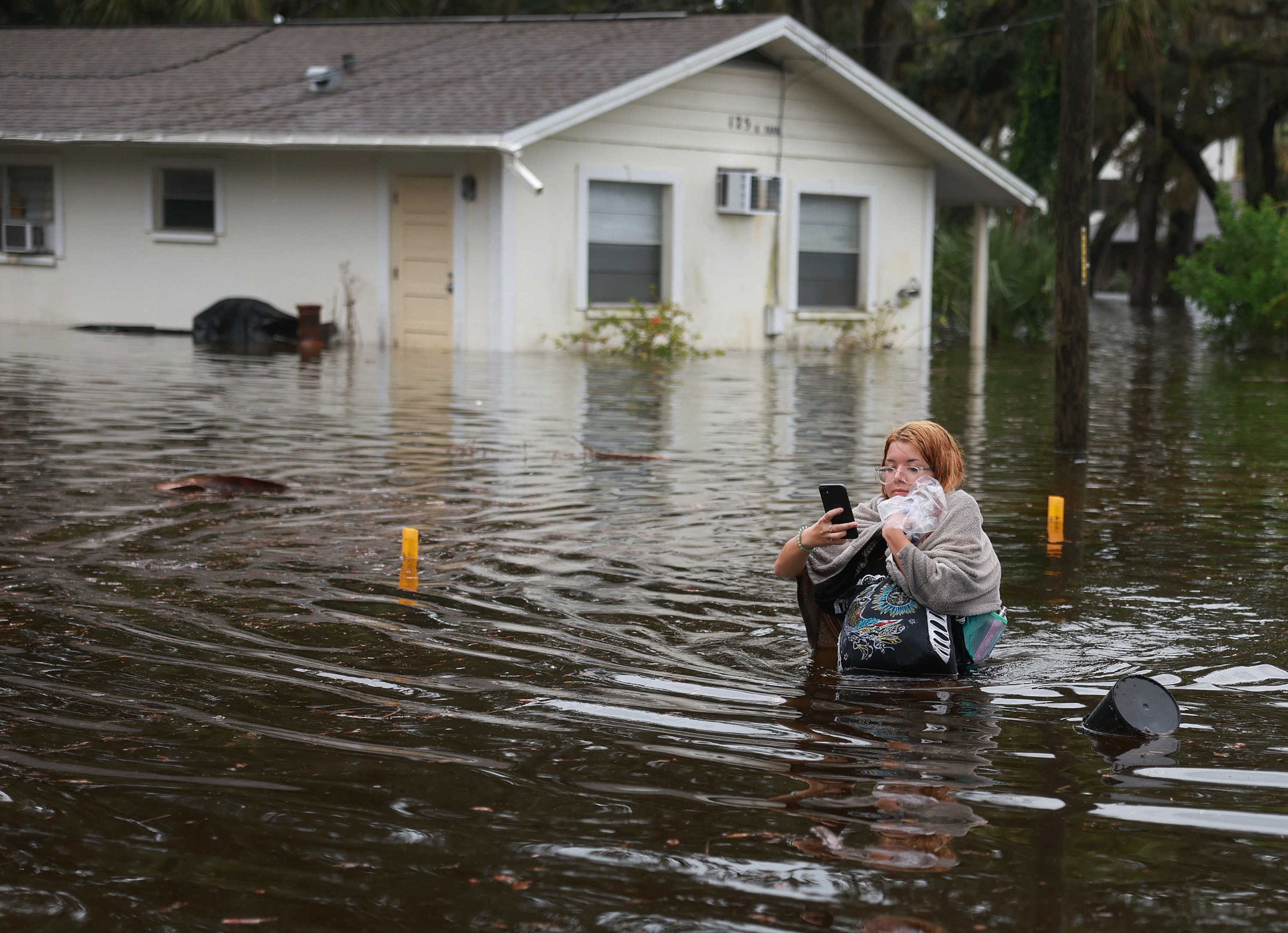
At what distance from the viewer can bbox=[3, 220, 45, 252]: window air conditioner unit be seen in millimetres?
25734

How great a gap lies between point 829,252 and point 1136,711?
70.1ft

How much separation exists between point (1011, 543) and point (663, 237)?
16.0 metres

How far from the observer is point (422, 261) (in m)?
22.5

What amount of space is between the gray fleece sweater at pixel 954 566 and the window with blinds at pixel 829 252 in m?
19.9

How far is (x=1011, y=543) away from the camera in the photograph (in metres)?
8.30

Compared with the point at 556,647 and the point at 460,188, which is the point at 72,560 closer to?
the point at 556,647

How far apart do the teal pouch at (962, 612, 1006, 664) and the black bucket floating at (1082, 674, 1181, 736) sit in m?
0.80

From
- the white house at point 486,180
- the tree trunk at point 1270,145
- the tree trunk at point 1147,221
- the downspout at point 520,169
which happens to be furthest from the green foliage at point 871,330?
the tree trunk at point 1147,221

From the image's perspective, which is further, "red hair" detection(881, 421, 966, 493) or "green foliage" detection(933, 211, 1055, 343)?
"green foliage" detection(933, 211, 1055, 343)

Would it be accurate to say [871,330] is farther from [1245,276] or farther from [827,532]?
[827,532]

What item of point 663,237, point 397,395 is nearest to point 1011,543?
point 397,395

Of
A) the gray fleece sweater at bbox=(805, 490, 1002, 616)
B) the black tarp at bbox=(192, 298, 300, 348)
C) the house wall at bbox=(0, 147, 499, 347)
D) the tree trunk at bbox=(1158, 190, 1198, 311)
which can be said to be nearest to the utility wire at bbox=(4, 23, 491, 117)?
the house wall at bbox=(0, 147, 499, 347)

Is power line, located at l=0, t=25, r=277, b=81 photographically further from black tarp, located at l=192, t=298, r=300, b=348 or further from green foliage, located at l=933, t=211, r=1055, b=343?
green foliage, located at l=933, t=211, r=1055, b=343

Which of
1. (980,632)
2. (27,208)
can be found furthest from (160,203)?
(980,632)
